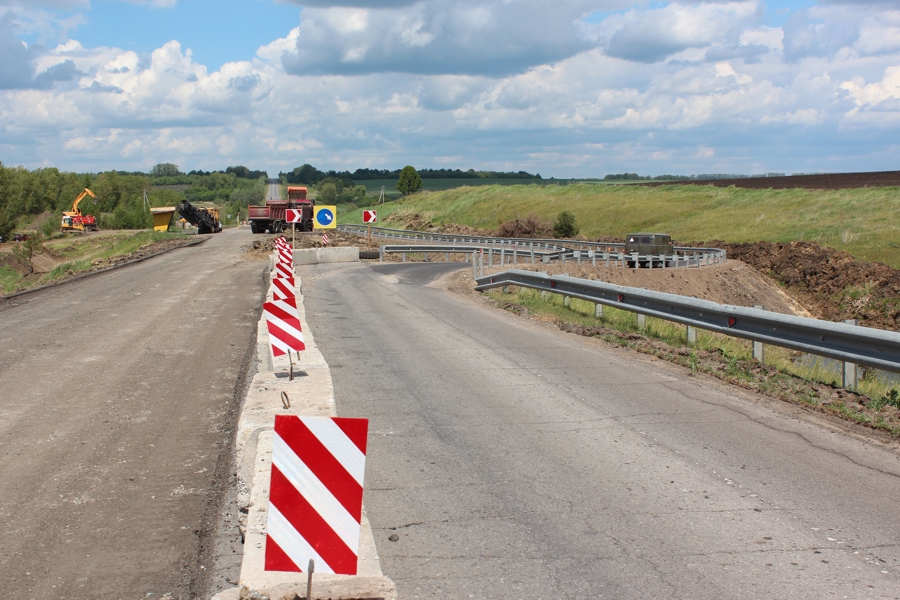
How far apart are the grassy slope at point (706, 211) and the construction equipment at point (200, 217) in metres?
29.0

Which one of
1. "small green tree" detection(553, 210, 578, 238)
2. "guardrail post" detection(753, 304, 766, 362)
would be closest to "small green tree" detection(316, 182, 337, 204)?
"small green tree" detection(553, 210, 578, 238)

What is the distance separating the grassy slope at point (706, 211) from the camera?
52938mm

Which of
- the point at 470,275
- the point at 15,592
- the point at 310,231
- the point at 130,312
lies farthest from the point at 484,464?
the point at 310,231

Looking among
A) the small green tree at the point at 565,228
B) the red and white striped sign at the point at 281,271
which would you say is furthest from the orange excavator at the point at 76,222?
the red and white striped sign at the point at 281,271

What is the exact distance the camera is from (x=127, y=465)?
7.32m

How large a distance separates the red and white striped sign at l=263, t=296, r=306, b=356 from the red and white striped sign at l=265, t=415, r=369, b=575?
5.40m

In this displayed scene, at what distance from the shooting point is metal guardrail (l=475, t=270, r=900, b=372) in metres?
9.51

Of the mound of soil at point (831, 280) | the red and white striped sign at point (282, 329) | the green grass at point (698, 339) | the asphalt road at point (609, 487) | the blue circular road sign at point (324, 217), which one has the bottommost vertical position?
the mound of soil at point (831, 280)

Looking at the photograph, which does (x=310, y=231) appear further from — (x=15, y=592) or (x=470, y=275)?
(x=15, y=592)

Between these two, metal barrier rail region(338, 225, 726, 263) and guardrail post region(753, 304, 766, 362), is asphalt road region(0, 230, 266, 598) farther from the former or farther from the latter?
metal barrier rail region(338, 225, 726, 263)

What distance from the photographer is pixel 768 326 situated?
11.4 m

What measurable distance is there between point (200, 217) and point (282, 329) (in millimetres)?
65237

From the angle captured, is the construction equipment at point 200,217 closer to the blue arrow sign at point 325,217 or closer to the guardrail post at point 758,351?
the blue arrow sign at point 325,217

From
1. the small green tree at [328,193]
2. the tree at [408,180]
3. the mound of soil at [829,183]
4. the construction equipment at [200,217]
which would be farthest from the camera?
the small green tree at [328,193]
